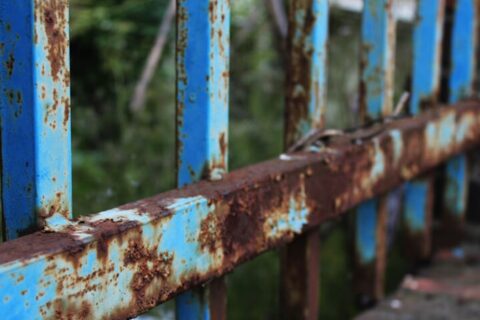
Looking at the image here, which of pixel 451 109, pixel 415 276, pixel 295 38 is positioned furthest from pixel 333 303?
pixel 295 38

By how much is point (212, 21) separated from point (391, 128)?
0.95m

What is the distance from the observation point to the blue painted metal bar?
3.78 ft

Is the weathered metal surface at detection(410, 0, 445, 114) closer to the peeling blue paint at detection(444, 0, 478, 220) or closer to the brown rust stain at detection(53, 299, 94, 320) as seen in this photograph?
the peeling blue paint at detection(444, 0, 478, 220)

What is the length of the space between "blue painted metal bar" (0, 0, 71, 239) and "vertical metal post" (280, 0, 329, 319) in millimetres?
871

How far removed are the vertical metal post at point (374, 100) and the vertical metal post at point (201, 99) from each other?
32.4 inches

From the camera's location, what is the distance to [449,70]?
3.12 meters

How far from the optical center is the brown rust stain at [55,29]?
115 cm

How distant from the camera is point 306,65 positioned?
77.4 inches

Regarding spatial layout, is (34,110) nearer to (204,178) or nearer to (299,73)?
(204,178)

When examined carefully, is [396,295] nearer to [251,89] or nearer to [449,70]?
[449,70]

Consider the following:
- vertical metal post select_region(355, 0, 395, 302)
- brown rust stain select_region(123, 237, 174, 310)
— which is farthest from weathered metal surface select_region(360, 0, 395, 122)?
brown rust stain select_region(123, 237, 174, 310)

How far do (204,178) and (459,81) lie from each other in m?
1.75

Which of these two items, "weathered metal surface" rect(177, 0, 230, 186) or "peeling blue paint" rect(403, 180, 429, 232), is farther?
"peeling blue paint" rect(403, 180, 429, 232)

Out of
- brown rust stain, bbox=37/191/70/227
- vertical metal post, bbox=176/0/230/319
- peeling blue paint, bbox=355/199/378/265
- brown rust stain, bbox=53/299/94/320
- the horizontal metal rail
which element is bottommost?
peeling blue paint, bbox=355/199/378/265
